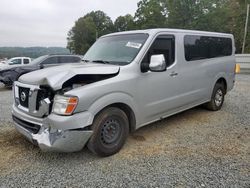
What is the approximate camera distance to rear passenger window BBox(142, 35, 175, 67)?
3.74 m

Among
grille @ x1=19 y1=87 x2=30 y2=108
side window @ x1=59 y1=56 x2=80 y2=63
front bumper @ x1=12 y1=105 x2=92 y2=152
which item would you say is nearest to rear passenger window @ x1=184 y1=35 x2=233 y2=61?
front bumper @ x1=12 y1=105 x2=92 y2=152

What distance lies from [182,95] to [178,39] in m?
1.12

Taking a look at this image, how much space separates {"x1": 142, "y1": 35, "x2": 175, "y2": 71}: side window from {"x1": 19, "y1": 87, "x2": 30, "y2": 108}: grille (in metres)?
1.87

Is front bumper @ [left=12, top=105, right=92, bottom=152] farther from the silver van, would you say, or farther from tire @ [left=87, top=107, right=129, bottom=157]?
tire @ [left=87, top=107, right=129, bottom=157]

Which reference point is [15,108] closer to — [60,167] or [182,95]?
[60,167]

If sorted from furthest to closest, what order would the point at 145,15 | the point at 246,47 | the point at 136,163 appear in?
1. the point at 145,15
2. the point at 246,47
3. the point at 136,163

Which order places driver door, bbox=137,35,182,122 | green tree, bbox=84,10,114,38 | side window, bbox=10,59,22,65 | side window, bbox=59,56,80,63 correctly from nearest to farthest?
driver door, bbox=137,35,182,122 → side window, bbox=59,56,80,63 → side window, bbox=10,59,22,65 → green tree, bbox=84,10,114,38

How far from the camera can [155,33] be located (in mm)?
3875

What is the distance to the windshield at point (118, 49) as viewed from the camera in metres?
3.72

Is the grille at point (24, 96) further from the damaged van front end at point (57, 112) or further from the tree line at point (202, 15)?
the tree line at point (202, 15)

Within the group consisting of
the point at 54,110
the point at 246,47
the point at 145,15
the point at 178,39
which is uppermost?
the point at 145,15

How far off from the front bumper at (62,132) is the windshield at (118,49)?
1289mm

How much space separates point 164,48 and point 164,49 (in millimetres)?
20

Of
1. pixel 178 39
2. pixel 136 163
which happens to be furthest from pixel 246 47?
pixel 136 163
